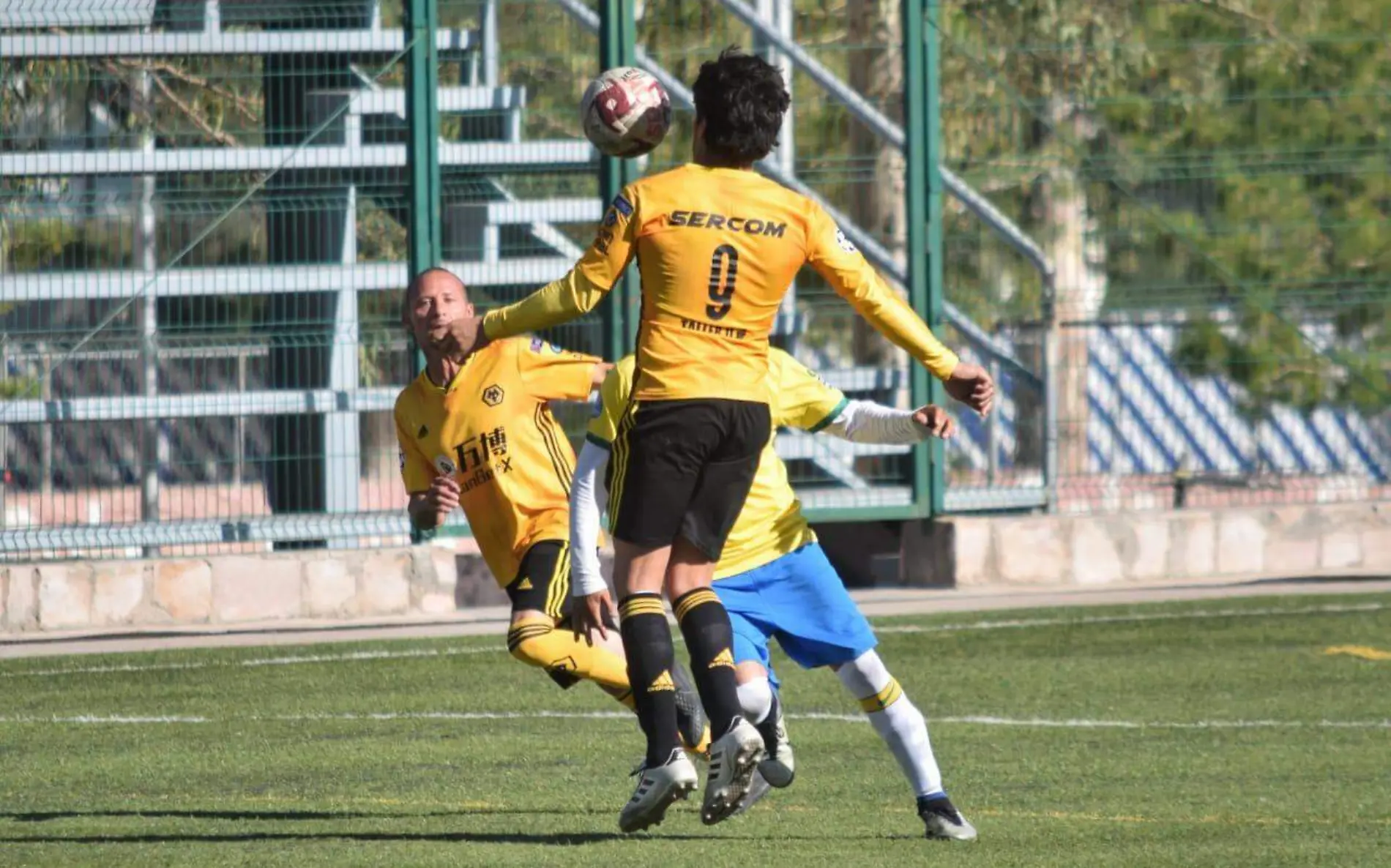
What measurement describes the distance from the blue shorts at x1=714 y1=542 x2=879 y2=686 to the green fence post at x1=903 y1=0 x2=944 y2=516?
794cm

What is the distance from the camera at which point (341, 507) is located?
47.3ft

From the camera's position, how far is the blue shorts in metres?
7.16

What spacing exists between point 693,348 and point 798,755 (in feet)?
9.76

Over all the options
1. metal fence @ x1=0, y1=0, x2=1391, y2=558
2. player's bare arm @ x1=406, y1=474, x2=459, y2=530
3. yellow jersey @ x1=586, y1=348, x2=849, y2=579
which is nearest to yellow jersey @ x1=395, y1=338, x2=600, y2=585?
player's bare arm @ x1=406, y1=474, x2=459, y2=530

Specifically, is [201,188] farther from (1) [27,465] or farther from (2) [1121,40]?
(2) [1121,40]

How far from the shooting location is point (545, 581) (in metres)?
8.04

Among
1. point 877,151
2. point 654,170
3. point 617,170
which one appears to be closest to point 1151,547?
point 877,151

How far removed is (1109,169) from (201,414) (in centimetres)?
575

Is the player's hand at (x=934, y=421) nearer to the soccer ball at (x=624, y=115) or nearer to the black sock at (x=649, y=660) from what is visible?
the black sock at (x=649, y=660)

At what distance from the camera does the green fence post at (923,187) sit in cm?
1534

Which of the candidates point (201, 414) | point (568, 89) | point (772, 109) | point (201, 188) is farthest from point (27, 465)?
point (772, 109)

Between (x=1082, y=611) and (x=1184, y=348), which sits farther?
(x=1184, y=348)

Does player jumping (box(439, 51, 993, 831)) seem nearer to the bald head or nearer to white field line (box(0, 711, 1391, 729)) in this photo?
the bald head

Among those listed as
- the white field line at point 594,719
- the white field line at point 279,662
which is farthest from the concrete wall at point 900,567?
the white field line at point 594,719
